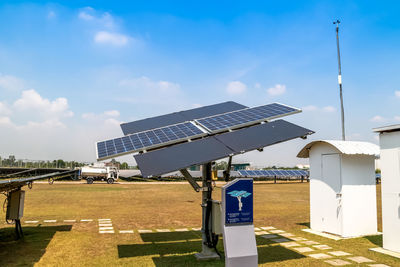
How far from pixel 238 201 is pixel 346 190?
7421mm

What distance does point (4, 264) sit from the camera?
31.4ft

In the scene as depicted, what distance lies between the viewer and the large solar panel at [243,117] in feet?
35.7

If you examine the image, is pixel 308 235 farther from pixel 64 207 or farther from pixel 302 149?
pixel 64 207

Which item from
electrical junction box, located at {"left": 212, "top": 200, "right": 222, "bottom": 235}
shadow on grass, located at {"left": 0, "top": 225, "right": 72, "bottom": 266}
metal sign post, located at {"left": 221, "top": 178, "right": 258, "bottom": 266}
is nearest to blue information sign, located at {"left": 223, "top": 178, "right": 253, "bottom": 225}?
metal sign post, located at {"left": 221, "top": 178, "right": 258, "bottom": 266}

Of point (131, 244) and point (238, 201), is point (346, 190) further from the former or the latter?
point (131, 244)

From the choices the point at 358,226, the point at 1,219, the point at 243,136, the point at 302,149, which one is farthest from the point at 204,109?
the point at 1,219

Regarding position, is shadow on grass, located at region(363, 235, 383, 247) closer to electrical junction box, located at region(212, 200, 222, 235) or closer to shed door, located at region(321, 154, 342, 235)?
shed door, located at region(321, 154, 342, 235)

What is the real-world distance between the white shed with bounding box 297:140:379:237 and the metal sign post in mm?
6880

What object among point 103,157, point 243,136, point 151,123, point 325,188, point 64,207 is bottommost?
point 64,207

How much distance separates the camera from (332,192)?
14.0 metres

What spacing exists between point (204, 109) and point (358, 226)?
8794mm

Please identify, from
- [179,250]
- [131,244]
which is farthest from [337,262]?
[131,244]

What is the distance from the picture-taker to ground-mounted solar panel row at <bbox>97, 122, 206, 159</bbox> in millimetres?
9500

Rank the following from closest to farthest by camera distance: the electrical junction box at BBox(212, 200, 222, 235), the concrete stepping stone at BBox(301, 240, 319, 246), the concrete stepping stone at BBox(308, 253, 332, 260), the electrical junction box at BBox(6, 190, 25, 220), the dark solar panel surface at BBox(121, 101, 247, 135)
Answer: the electrical junction box at BBox(212, 200, 222, 235) → the concrete stepping stone at BBox(308, 253, 332, 260) → the concrete stepping stone at BBox(301, 240, 319, 246) → the dark solar panel surface at BBox(121, 101, 247, 135) → the electrical junction box at BBox(6, 190, 25, 220)
